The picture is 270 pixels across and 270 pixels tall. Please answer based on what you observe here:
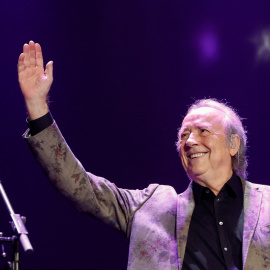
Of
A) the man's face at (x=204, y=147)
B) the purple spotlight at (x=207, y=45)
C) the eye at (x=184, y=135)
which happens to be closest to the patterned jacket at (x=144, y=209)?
the man's face at (x=204, y=147)

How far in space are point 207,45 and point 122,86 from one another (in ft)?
1.75

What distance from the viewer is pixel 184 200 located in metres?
2.15

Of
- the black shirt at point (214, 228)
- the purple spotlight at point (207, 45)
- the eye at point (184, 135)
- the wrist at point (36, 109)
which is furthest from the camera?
the purple spotlight at point (207, 45)

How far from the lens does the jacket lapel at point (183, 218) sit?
77.7 inches

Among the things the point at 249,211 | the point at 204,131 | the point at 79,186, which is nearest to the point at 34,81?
the point at 79,186

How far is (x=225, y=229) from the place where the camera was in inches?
79.8

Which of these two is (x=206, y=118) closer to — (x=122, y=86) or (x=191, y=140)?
(x=191, y=140)

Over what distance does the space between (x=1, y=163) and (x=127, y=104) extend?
765 mm

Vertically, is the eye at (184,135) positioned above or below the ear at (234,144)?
above

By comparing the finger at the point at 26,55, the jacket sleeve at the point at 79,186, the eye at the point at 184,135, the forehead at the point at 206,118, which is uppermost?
the finger at the point at 26,55

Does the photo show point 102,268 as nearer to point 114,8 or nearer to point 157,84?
point 157,84

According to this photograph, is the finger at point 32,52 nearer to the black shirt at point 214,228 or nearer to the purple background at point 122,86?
the black shirt at point 214,228

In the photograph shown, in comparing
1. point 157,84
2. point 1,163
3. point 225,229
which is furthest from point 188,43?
point 225,229

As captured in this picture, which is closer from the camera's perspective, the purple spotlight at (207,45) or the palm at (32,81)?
the palm at (32,81)
